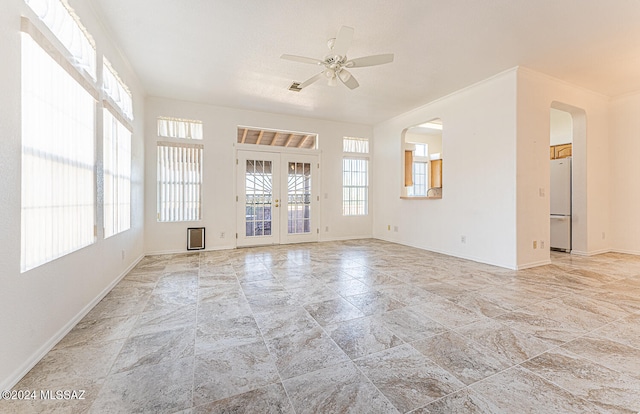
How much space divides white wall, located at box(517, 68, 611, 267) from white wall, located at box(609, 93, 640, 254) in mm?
124

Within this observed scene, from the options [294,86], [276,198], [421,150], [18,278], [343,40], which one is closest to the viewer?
[18,278]

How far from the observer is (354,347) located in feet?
6.37

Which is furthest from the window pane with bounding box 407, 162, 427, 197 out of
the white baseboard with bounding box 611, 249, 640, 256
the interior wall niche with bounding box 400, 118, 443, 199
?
the white baseboard with bounding box 611, 249, 640, 256

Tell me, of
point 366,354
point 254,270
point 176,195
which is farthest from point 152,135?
point 366,354

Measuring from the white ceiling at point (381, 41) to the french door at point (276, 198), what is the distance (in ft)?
5.44

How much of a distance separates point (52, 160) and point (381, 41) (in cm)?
337

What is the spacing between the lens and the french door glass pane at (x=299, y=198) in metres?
6.38

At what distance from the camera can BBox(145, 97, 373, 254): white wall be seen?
5.12 m

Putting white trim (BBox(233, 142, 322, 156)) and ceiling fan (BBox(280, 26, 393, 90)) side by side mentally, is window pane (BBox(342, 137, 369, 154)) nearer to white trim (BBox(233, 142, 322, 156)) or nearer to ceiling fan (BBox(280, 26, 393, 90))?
white trim (BBox(233, 142, 322, 156))

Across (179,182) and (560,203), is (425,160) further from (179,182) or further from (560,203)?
(179,182)

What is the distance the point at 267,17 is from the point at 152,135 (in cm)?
350

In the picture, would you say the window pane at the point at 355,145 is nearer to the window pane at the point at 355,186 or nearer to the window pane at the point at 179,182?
the window pane at the point at 355,186

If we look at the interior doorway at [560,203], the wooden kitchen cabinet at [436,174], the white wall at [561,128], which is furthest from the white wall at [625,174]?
the wooden kitchen cabinet at [436,174]

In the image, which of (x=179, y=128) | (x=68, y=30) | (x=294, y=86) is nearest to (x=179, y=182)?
(x=179, y=128)
